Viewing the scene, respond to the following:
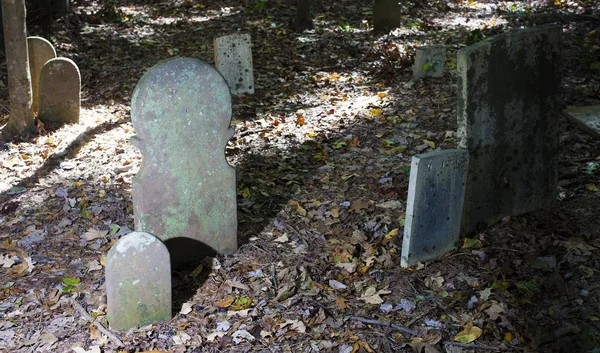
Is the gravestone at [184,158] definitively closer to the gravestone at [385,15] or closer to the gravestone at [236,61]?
the gravestone at [236,61]

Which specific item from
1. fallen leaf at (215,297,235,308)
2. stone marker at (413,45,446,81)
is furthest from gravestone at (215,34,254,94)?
fallen leaf at (215,297,235,308)

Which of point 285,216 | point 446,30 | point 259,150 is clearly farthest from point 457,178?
point 446,30

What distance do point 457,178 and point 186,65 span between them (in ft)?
6.76

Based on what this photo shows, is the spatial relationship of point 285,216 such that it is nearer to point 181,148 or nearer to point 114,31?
point 181,148

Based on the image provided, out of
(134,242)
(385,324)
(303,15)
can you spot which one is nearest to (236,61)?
(303,15)

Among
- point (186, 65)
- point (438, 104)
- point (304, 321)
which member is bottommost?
point (304, 321)

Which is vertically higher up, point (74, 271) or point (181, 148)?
point (181, 148)

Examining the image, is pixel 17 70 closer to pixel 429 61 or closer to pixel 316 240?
pixel 316 240

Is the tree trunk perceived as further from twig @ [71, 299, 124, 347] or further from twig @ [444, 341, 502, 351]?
twig @ [444, 341, 502, 351]

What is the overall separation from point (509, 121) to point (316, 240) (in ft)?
5.60

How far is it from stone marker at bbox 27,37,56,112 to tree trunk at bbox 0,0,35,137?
0.64 meters

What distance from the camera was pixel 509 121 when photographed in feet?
15.8

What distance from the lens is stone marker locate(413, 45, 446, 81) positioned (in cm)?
850

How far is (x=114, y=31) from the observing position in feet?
37.3
